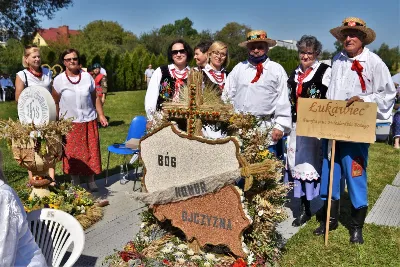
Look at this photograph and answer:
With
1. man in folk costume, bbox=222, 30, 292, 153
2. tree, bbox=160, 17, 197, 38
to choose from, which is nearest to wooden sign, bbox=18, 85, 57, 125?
man in folk costume, bbox=222, 30, 292, 153

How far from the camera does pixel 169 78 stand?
4562mm

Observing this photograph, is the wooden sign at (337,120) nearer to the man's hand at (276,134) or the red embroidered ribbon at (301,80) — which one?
the man's hand at (276,134)

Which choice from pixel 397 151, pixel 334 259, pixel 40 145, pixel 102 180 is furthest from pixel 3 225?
pixel 397 151

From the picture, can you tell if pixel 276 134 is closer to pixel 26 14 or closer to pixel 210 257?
pixel 210 257

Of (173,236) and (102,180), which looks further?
(102,180)

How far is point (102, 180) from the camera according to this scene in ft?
21.0

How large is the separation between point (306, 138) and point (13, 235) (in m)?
3.12

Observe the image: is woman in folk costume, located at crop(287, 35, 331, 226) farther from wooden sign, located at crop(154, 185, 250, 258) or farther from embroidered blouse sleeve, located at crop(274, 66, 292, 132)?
wooden sign, located at crop(154, 185, 250, 258)

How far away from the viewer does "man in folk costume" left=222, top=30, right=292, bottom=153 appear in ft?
13.3

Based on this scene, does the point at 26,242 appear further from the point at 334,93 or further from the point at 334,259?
the point at 334,93

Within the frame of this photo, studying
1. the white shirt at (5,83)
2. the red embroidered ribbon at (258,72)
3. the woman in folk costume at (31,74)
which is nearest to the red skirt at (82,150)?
the woman in folk costume at (31,74)

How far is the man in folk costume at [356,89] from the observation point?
3.78 meters

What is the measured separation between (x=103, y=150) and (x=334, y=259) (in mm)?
5986

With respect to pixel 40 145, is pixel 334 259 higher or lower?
lower
